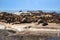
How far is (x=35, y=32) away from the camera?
15953mm

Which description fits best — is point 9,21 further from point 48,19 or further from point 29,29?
point 29,29

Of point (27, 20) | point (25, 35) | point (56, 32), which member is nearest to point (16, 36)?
point (25, 35)

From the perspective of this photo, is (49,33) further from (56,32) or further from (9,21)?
(9,21)

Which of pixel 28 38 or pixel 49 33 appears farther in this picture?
pixel 49 33

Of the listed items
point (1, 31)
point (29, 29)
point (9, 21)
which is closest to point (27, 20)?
point (9, 21)

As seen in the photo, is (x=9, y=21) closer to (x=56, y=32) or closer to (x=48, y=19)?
(x=48, y=19)

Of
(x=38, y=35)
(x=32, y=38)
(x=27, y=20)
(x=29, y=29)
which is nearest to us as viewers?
(x=32, y=38)

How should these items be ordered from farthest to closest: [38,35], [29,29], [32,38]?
[29,29] < [38,35] < [32,38]

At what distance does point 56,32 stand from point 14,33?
2.52 metres

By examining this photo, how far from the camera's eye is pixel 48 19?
22.4 meters

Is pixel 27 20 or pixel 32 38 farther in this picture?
pixel 27 20

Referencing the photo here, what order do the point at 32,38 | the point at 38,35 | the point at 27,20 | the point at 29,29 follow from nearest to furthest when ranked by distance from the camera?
the point at 32,38, the point at 38,35, the point at 29,29, the point at 27,20

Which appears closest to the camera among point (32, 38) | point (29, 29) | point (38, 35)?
point (32, 38)

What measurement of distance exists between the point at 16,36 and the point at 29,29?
2.34m
